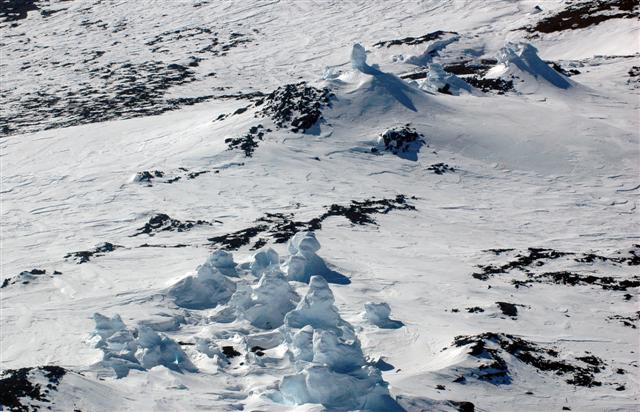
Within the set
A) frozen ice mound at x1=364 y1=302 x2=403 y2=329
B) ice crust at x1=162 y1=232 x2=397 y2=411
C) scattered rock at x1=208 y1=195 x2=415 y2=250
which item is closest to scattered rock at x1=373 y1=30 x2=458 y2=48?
scattered rock at x1=208 y1=195 x2=415 y2=250

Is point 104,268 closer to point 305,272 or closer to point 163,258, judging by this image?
point 163,258

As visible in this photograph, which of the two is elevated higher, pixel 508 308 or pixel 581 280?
pixel 508 308

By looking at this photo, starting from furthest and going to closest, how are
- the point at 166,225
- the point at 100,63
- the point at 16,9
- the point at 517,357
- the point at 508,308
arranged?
the point at 16,9 < the point at 100,63 < the point at 166,225 < the point at 508,308 < the point at 517,357

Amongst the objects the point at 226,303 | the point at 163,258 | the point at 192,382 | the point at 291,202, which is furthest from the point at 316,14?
the point at 192,382

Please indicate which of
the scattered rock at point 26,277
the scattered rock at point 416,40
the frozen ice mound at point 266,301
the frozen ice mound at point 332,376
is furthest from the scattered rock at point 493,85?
the frozen ice mound at point 332,376

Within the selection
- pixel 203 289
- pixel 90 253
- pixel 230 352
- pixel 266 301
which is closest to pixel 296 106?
pixel 90 253

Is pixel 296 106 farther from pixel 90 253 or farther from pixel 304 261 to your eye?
pixel 304 261

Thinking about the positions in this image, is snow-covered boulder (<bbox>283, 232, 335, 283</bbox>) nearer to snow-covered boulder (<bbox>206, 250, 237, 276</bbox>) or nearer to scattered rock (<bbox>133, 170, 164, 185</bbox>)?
snow-covered boulder (<bbox>206, 250, 237, 276</bbox>)
